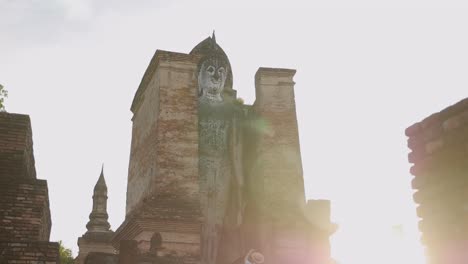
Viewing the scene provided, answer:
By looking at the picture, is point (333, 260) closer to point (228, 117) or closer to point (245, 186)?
point (245, 186)

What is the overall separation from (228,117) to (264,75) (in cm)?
140

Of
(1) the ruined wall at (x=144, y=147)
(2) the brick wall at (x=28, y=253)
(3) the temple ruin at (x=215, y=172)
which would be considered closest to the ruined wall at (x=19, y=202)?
(2) the brick wall at (x=28, y=253)

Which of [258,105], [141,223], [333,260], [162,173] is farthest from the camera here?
[258,105]

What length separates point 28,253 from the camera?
6840 mm

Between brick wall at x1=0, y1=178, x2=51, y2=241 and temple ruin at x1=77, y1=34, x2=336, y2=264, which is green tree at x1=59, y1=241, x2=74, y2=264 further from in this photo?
brick wall at x1=0, y1=178, x2=51, y2=241

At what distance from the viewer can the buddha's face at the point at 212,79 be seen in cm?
1256

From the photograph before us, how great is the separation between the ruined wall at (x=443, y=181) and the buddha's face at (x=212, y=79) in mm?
8747

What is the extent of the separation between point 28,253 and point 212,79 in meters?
6.95

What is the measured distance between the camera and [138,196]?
37.6 feet

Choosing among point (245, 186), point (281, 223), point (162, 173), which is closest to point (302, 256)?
point (281, 223)

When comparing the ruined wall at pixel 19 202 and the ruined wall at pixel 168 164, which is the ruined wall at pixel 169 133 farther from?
the ruined wall at pixel 19 202

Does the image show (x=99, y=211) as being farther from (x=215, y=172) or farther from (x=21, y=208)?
(x=21, y=208)

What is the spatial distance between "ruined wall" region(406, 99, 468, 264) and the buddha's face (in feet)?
28.7

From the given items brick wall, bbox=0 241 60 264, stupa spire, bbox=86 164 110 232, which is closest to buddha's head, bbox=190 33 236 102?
brick wall, bbox=0 241 60 264
